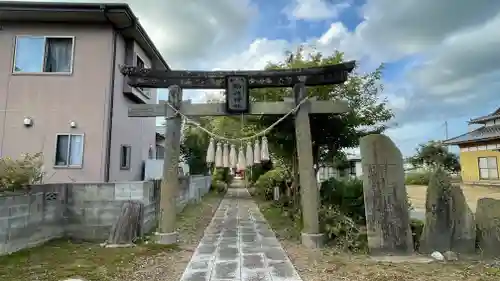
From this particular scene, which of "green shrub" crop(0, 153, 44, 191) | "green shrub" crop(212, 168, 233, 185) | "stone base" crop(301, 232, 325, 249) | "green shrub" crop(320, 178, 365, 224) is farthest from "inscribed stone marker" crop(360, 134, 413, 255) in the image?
"green shrub" crop(212, 168, 233, 185)

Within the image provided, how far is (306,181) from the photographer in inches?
253

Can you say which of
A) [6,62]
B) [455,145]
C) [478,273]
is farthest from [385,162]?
[455,145]

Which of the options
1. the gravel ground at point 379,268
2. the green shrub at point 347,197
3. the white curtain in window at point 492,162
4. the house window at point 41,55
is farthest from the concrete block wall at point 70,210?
the white curtain in window at point 492,162

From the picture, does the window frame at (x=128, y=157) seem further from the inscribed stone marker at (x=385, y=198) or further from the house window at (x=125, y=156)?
the inscribed stone marker at (x=385, y=198)

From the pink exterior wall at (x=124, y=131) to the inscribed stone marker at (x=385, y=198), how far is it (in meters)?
7.32

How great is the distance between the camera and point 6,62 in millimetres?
9344

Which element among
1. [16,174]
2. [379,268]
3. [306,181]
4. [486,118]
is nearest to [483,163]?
[486,118]

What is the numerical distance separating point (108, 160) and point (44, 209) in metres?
3.18

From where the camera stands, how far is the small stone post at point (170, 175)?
6.44 meters

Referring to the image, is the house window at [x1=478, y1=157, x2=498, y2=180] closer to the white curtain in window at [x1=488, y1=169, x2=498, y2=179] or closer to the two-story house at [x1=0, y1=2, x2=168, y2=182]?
the white curtain in window at [x1=488, y1=169, x2=498, y2=179]

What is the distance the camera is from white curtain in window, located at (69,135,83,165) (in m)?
9.12

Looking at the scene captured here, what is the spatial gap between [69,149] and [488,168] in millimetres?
27743

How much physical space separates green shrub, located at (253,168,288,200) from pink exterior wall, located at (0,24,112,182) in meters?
7.99

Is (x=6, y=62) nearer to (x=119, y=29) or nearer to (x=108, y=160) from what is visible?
(x=119, y=29)
